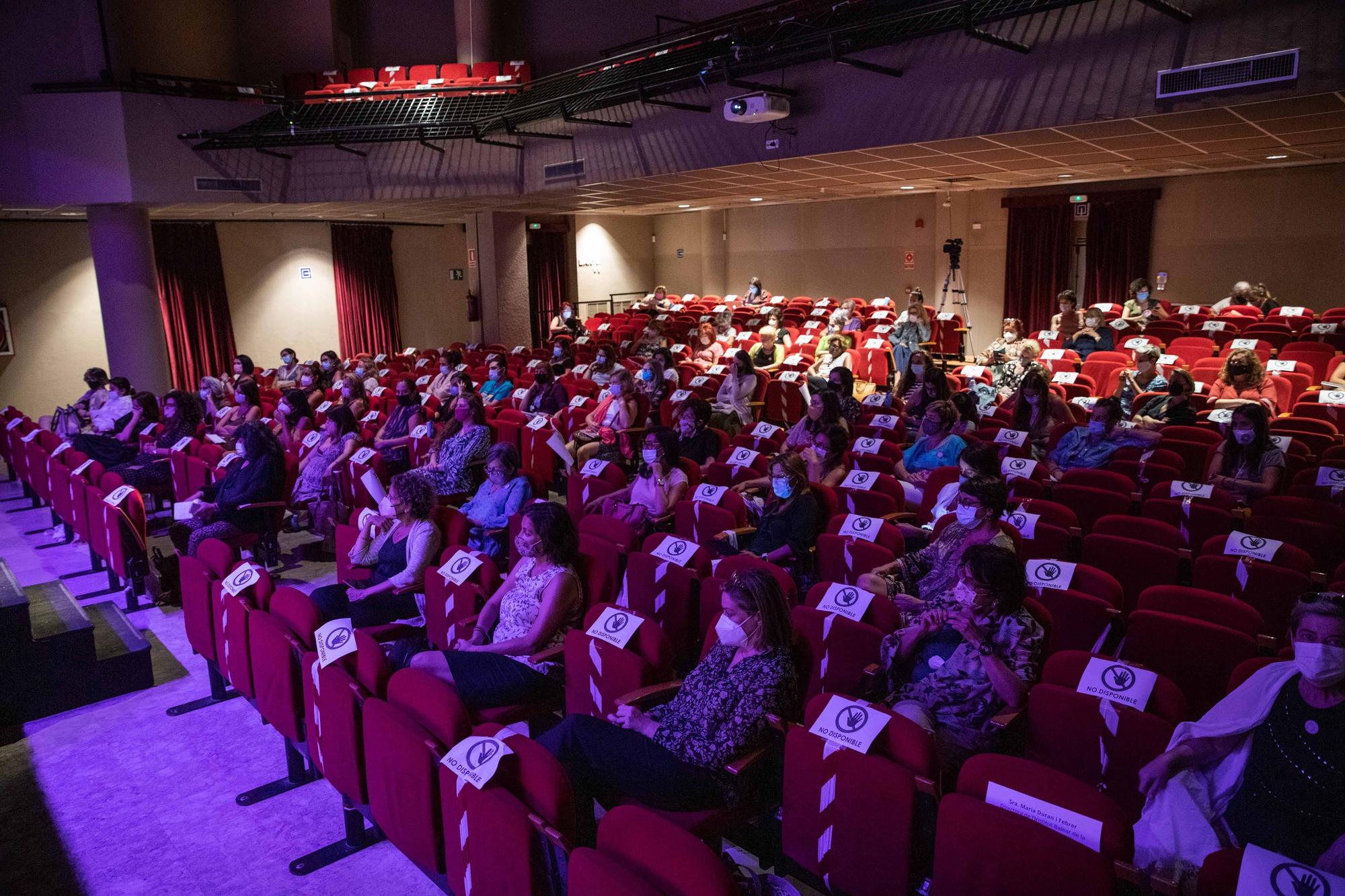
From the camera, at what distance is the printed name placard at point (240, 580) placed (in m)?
4.01

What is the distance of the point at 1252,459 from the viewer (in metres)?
5.29

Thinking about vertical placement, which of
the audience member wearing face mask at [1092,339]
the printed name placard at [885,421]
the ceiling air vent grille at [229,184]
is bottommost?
the printed name placard at [885,421]

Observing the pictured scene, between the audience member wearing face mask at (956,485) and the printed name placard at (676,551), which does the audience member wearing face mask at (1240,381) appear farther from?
the printed name placard at (676,551)

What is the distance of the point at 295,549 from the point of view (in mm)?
7172

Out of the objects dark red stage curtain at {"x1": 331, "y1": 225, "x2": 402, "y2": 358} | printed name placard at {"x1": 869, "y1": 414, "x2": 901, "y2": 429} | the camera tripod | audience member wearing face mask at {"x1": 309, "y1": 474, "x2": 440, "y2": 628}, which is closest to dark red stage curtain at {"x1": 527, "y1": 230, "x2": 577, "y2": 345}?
dark red stage curtain at {"x1": 331, "y1": 225, "x2": 402, "y2": 358}

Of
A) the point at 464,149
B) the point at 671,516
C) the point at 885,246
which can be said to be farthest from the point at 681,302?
the point at 671,516

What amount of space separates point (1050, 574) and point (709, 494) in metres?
2.08

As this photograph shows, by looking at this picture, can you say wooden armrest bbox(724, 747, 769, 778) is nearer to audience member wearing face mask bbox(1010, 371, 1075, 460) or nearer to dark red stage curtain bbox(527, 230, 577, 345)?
audience member wearing face mask bbox(1010, 371, 1075, 460)

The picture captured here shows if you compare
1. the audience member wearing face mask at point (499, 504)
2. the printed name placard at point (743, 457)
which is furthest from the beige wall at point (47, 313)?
the printed name placard at point (743, 457)

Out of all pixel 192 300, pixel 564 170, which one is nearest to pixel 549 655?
pixel 564 170

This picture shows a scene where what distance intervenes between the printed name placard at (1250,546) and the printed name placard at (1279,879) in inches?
101

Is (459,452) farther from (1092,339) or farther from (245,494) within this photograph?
(1092,339)

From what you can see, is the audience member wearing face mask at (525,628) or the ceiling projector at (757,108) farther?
the ceiling projector at (757,108)

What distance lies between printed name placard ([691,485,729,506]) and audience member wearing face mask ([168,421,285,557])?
10.5ft
